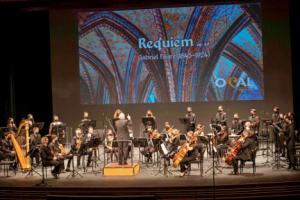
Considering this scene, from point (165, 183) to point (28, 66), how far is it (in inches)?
373

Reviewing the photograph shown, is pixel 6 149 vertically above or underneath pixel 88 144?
underneath

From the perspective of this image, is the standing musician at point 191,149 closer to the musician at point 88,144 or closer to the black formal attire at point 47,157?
the musician at point 88,144

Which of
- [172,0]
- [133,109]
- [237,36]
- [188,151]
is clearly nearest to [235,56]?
[237,36]

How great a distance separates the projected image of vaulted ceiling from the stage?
490cm

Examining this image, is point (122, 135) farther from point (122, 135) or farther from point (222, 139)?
point (222, 139)

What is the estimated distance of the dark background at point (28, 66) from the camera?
55.9 feet

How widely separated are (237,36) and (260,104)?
2552 mm

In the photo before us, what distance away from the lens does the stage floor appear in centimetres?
1029

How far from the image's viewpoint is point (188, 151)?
36.7ft

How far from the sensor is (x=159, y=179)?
36.0ft

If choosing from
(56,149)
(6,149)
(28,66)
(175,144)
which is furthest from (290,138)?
(28,66)

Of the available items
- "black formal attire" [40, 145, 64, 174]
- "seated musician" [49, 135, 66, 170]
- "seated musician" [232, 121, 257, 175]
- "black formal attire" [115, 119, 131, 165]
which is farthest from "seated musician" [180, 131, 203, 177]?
"black formal attire" [40, 145, 64, 174]

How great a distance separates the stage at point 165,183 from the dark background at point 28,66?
5.19 meters

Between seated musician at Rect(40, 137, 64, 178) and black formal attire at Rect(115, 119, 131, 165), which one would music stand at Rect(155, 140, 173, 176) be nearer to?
black formal attire at Rect(115, 119, 131, 165)
